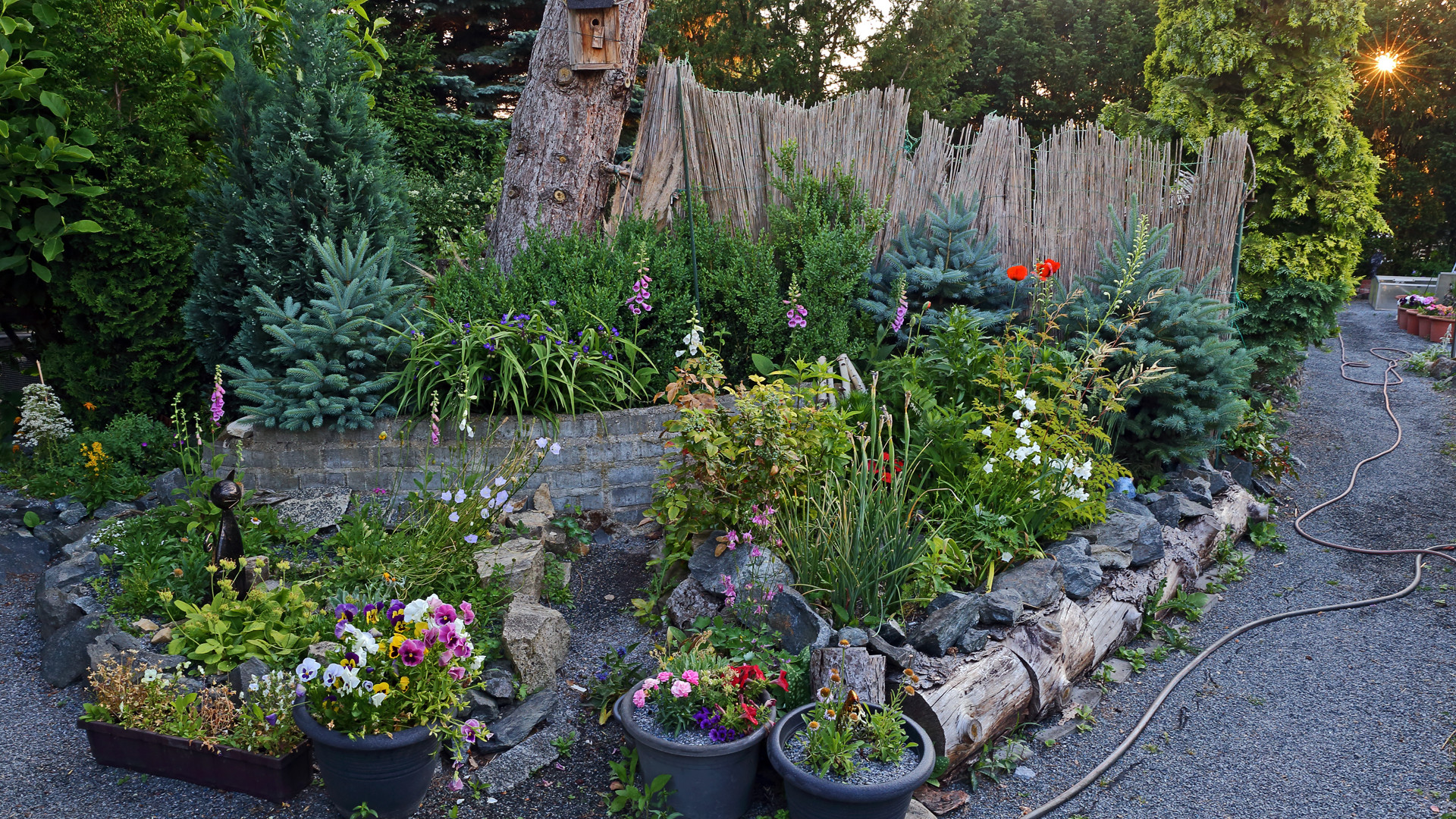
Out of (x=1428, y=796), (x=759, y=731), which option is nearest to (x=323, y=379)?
(x=759, y=731)

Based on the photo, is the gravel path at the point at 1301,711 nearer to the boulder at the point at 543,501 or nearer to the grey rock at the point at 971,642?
the grey rock at the point at 971,642

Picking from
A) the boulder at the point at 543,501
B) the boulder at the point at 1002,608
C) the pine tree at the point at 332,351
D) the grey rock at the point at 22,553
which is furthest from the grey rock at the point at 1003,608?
the grey rock at the point at 22,553

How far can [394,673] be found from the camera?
7.54 ft

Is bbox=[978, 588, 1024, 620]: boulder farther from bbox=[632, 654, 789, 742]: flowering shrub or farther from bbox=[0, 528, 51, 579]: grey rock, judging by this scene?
bbox=[0, 528, 51, 579]: grey rock

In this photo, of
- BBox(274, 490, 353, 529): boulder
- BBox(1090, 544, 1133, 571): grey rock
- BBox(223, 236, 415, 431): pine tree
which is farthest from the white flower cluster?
BBox(1090, 544, 1133, 571): grey rock

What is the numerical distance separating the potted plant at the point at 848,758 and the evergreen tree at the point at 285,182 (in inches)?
126

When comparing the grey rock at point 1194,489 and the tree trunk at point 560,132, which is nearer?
the grey rock at point 1194,489

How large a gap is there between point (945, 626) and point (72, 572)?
3.39m

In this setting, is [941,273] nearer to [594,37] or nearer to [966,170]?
[966,170]

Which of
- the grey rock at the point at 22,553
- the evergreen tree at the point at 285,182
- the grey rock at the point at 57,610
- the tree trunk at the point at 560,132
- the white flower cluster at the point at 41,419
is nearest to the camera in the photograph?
the grey rock at the point at 57,610

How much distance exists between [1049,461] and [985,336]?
4.45 feet

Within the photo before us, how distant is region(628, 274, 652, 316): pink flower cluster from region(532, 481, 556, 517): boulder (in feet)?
3.40

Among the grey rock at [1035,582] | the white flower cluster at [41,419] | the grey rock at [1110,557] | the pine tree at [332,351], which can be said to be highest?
the pine tree at [332,351]

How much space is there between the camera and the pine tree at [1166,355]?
449cm
